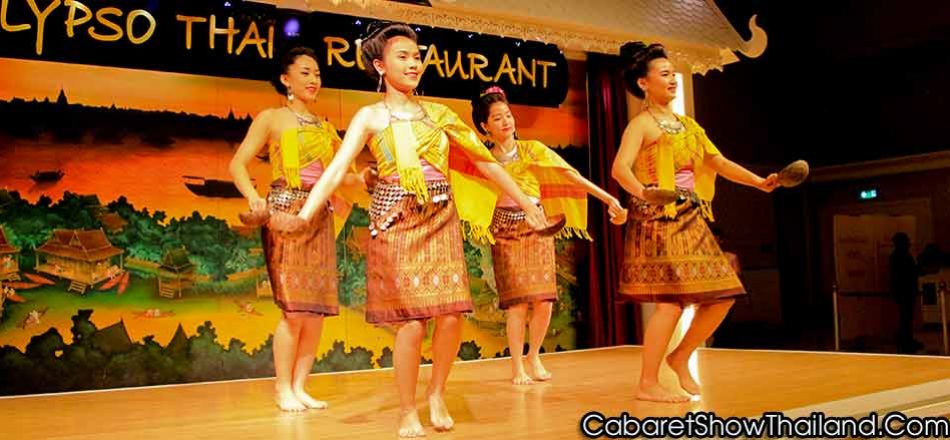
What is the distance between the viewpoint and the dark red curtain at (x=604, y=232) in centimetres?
716

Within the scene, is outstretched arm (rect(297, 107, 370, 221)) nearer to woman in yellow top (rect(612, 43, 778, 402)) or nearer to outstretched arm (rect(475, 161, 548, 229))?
outstretched arm (rect(475, 161, 548, 229))

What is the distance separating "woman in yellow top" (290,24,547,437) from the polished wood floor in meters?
0.30

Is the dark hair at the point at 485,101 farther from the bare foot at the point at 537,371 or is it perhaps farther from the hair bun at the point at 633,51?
the bare foot at the point at 537,371

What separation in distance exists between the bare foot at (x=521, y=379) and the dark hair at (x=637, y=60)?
1.59 m

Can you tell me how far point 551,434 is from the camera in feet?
9.49

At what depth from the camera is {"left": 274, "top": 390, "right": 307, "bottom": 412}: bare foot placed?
3711mm

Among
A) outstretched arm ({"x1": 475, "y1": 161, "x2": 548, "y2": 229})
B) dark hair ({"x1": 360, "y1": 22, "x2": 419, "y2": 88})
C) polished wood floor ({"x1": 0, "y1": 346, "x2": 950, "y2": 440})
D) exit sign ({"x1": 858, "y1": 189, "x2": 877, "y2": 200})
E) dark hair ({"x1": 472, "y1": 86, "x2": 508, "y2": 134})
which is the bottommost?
polished wood floor ({"x1": 0, "y1": 346, "x2": 950, "y2": 440})

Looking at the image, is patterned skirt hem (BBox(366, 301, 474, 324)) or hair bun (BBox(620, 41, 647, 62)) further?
hair bun (BBox(620, 41, 647, 62))

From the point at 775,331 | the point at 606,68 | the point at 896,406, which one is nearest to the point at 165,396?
the point at 896,406

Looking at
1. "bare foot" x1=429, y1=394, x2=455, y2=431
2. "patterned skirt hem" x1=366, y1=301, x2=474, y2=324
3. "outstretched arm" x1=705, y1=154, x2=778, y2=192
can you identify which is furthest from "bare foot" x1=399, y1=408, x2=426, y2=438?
"outstretched arm" x1=705, y1=154, x2=778, y2=192

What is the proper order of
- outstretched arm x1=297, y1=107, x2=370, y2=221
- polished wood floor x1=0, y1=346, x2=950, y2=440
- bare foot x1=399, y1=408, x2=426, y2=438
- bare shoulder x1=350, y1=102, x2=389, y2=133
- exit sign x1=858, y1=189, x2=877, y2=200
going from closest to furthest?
outstretched arm x1=297, y1=107, x2=370, y2=221
bare foot x1=399, y1=408, x2=426, y2=438
bare shoulder x1=350, y1=102, x2=389, y2=133
polished wood floor x1=0, y1=346, x2=950, y2=440
exit sign x1=858, y1=189, x2=877, y2=200

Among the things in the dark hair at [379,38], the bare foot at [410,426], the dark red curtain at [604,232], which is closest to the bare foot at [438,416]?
the bare foot at [410,426]

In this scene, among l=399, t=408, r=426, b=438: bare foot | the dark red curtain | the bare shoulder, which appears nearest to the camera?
l=399, t=408, r=426, b=438: bare foot

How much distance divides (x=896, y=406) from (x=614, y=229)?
4.06 m
